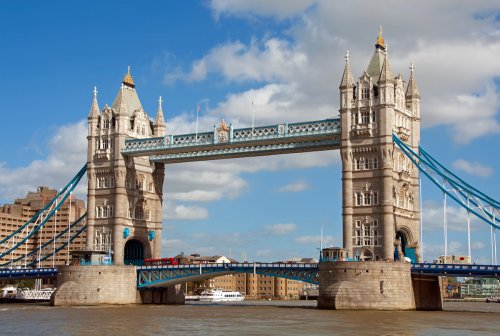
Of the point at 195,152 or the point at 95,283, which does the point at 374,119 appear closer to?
the point at 195,152

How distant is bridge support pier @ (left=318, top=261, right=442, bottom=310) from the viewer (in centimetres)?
8119

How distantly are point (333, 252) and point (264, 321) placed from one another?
20.8 metres

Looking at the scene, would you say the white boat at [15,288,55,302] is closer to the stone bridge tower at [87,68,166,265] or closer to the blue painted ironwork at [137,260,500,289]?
the stone bridge tower at [87,68,166,265]

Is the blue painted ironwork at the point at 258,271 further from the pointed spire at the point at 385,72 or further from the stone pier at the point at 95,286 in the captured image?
the pointed spire at the point at 385,72

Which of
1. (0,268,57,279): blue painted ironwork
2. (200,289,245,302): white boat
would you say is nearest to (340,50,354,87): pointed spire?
(0,268,57,279): blue painted ironwork

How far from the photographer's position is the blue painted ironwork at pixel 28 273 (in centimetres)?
10750

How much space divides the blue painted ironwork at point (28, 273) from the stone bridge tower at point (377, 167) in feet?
131

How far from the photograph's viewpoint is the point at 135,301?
330ft

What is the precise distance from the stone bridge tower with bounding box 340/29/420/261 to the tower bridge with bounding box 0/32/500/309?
0.36 feet

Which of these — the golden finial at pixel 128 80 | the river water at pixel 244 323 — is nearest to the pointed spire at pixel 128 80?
the golden finial at pixel 128 80

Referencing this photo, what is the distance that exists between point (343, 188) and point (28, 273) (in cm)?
4399

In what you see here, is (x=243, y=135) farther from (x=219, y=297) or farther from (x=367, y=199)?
(x=219, y=297)

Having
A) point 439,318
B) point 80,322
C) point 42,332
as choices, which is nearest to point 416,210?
point 439,318

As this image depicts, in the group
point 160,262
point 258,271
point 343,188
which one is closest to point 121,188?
point 160,262
